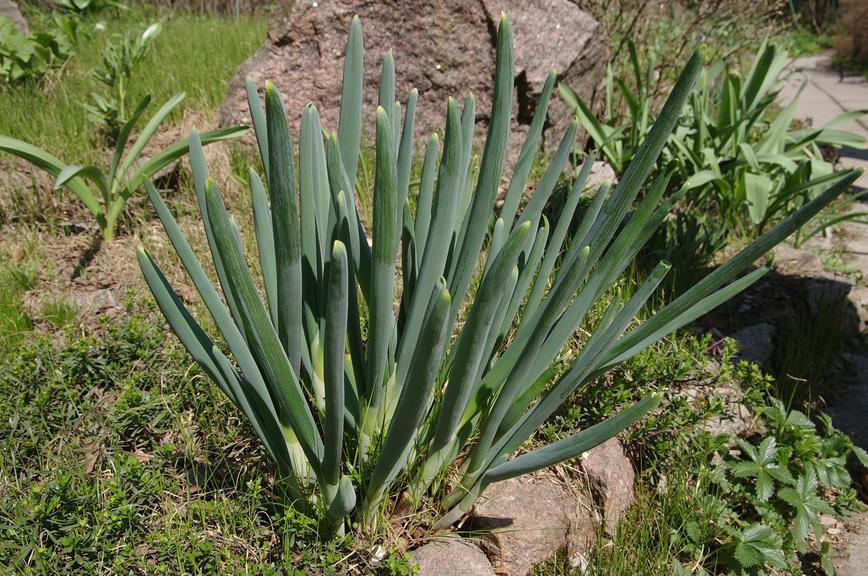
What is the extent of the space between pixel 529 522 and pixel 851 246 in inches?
108

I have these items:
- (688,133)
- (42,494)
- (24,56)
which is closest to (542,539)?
(42,494)

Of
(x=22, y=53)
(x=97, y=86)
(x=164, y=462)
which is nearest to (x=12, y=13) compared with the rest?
(x=22, y=53)

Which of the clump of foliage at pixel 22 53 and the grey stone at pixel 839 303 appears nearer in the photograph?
the grey stone at pixel 839 303

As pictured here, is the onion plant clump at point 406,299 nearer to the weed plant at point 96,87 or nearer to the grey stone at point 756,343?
the grey stone at point 756,343

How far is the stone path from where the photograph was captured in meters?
1.68

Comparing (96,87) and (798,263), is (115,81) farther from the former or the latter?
(798,263)

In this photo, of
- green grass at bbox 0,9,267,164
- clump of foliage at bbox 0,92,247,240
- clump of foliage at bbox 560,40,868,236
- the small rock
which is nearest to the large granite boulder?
clump of foliage at bbox 560,40,868,236

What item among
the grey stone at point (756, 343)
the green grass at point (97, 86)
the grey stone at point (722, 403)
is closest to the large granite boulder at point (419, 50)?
the green grass at point (97, 86)

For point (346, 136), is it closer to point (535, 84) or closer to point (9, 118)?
point (535, 84)

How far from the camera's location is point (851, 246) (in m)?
3.12

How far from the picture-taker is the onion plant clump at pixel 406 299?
0.93 metres

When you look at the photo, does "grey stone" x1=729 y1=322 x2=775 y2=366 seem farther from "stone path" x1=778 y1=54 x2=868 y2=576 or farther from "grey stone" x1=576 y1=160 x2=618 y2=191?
"grey stone" x1=576 y1=160 x2=618 y2=191

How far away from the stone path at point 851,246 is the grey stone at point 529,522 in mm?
803

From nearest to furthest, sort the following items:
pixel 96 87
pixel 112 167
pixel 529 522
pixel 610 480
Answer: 1. pixel 529 522
2. pixel 610 480
3. pixel 112 167
4. pixel 96 87
